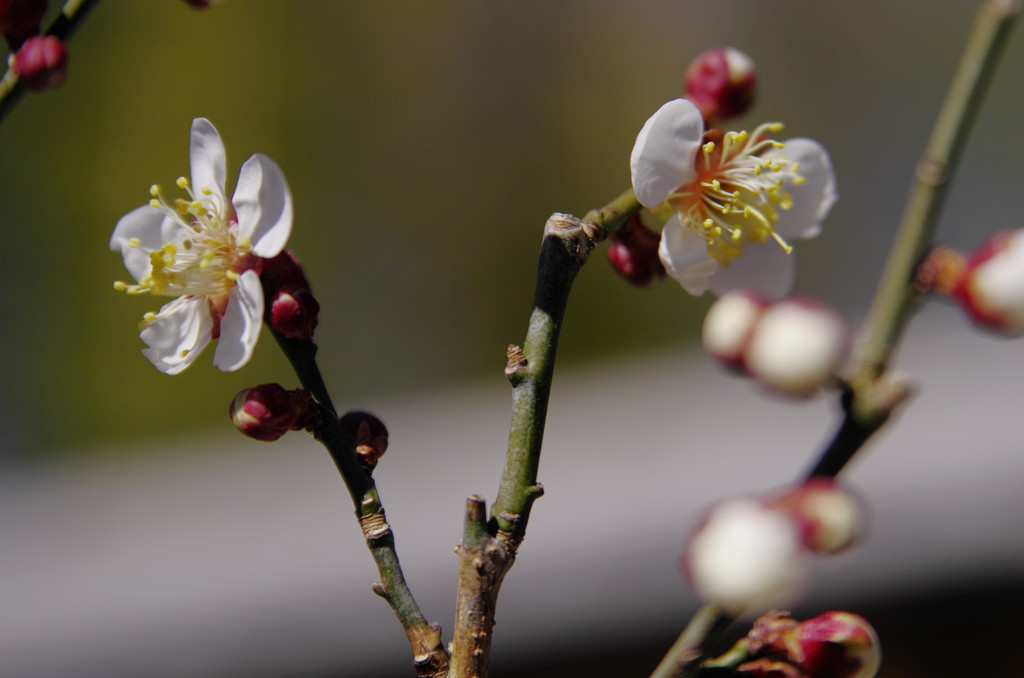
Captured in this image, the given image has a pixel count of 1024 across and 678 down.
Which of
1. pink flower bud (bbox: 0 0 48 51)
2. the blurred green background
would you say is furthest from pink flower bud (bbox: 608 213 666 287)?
the blurred green background

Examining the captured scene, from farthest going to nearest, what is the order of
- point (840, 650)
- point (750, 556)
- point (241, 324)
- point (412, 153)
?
point (412, 153) → point (241, 324) → point (840, 650) → point (750, 556)

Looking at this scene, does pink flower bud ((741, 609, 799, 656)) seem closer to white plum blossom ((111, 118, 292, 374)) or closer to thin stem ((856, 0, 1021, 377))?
thin stem ((856, 0, 1021, 377))

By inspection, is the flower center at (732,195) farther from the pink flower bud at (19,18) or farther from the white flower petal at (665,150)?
the pink flower bud at (19,18)

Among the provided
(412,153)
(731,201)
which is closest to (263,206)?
(731,201)

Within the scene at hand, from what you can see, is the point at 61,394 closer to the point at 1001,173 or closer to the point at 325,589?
the point at 325,589

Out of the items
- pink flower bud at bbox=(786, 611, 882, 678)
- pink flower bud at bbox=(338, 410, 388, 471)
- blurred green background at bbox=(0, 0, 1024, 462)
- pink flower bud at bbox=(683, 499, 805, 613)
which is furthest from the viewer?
blurred green background at bbox=(0, 0, 1024, 462)

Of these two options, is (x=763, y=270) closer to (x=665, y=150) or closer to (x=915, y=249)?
(x=665, y=150)
